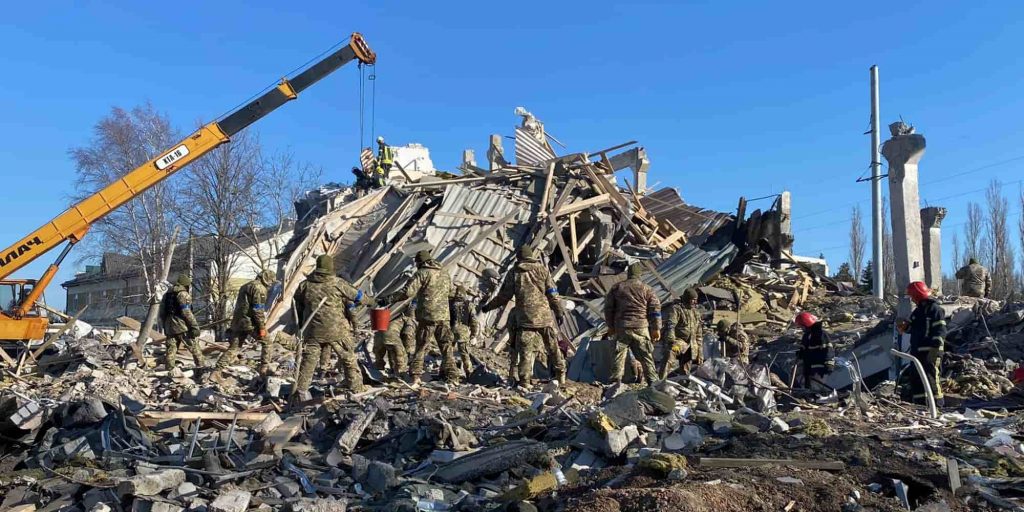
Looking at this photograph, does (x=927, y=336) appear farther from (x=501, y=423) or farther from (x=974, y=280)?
(x=974, y=280)

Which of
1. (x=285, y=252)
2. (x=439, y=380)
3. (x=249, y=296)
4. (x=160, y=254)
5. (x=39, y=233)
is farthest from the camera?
(x=160, y=254)

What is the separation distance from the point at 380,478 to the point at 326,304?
127 inches

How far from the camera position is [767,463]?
488 cm

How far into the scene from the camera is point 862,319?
15539mm

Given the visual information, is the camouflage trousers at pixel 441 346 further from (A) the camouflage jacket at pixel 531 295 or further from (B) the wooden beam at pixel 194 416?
(B) the wooden beam at pixel 194 416

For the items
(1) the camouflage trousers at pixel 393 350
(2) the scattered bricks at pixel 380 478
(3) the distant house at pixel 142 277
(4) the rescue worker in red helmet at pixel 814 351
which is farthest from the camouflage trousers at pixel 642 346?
(3) the distant house at pixel 142 277

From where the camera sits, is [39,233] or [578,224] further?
[578,224]

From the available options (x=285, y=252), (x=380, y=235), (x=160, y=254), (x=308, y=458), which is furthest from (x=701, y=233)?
(x=160, y=254)

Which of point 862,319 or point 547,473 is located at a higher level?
point 862,319

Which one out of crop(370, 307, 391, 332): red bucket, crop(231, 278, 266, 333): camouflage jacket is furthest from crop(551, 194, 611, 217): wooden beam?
crop(370, 307, 391, 332): red bucket

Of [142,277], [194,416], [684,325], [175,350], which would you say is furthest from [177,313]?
[142,277]

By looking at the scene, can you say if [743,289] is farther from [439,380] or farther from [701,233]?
[439,380]

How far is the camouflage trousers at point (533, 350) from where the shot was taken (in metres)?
8.96

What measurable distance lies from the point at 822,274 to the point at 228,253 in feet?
54.2
